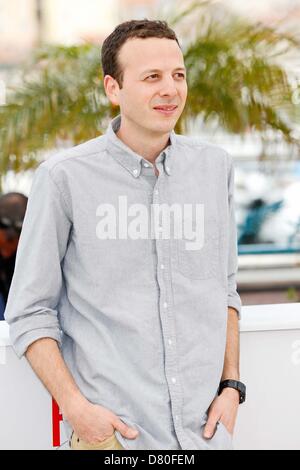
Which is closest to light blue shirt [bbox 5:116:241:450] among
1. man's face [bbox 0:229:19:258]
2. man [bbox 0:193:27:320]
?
man [bbox 0:193:27:320]

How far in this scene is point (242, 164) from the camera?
38.5 feet

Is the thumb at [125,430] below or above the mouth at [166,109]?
below

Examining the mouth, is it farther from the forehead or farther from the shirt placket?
the shirt placket

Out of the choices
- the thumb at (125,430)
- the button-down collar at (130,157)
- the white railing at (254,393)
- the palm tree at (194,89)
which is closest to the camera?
the thumb at (125,430)

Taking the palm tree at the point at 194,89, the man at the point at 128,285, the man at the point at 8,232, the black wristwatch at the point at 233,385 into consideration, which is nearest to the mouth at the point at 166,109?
the man at the point at 128,285

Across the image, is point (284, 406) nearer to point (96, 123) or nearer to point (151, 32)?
point (151, 32)

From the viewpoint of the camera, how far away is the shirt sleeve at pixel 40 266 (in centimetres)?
176

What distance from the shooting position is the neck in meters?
1.86

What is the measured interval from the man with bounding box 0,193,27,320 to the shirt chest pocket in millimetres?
2126

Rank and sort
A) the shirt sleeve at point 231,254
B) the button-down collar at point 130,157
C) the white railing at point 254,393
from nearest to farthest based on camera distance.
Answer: the button-down collar at point 130,157 → the shirt sleeve at point 231,254 → the white railing at point 254,393

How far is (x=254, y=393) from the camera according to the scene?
7.32ft

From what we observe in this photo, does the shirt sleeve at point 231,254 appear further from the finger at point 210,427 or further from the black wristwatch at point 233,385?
the finger at point 210,427

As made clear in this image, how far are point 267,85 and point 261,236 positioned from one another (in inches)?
235

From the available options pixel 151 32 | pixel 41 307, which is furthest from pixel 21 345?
pixel 151 32
